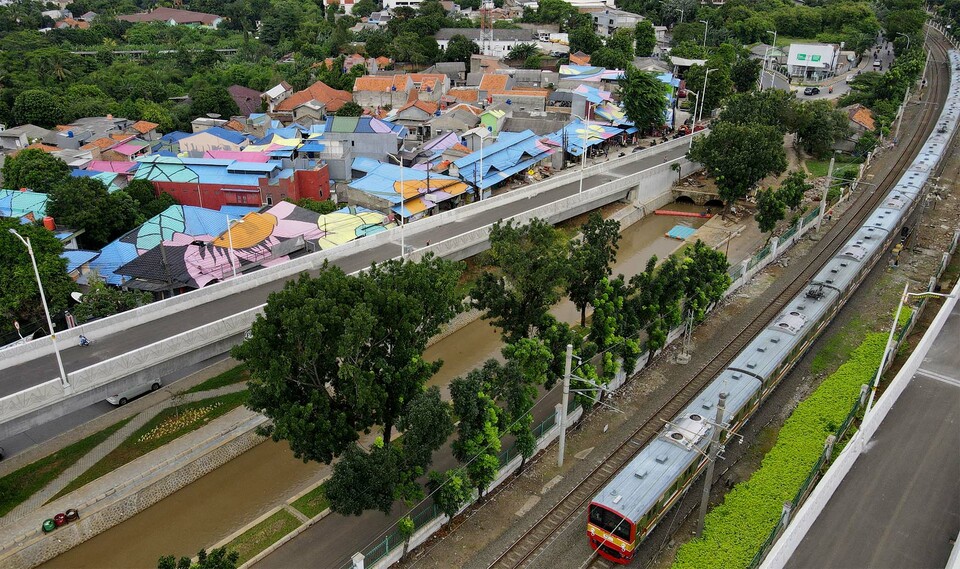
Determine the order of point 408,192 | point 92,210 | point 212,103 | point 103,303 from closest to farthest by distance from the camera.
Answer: point 103,303, point 92,210, point 408,192, point 212,103

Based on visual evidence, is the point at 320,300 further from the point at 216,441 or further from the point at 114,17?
the point at 114,17

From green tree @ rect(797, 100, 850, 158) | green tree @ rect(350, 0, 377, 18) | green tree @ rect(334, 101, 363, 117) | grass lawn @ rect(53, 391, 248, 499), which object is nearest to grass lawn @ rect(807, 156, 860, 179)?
green tree @ rect(797, 100, 850, 158)

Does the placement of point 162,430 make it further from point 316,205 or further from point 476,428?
point 316,205

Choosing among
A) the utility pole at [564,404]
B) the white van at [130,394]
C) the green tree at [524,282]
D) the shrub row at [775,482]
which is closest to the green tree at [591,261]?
the green tree at [524,282]

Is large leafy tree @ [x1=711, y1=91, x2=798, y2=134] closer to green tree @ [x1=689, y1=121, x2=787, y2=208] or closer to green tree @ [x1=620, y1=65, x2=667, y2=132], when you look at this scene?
green tree @ [x1=689, y1=121, x2=787, y2=208]

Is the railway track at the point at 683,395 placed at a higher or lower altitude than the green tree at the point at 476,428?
lower

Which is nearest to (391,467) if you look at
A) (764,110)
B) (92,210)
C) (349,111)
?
(92,210)

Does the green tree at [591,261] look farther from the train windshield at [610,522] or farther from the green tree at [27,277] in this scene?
the green tree at [27,277]
